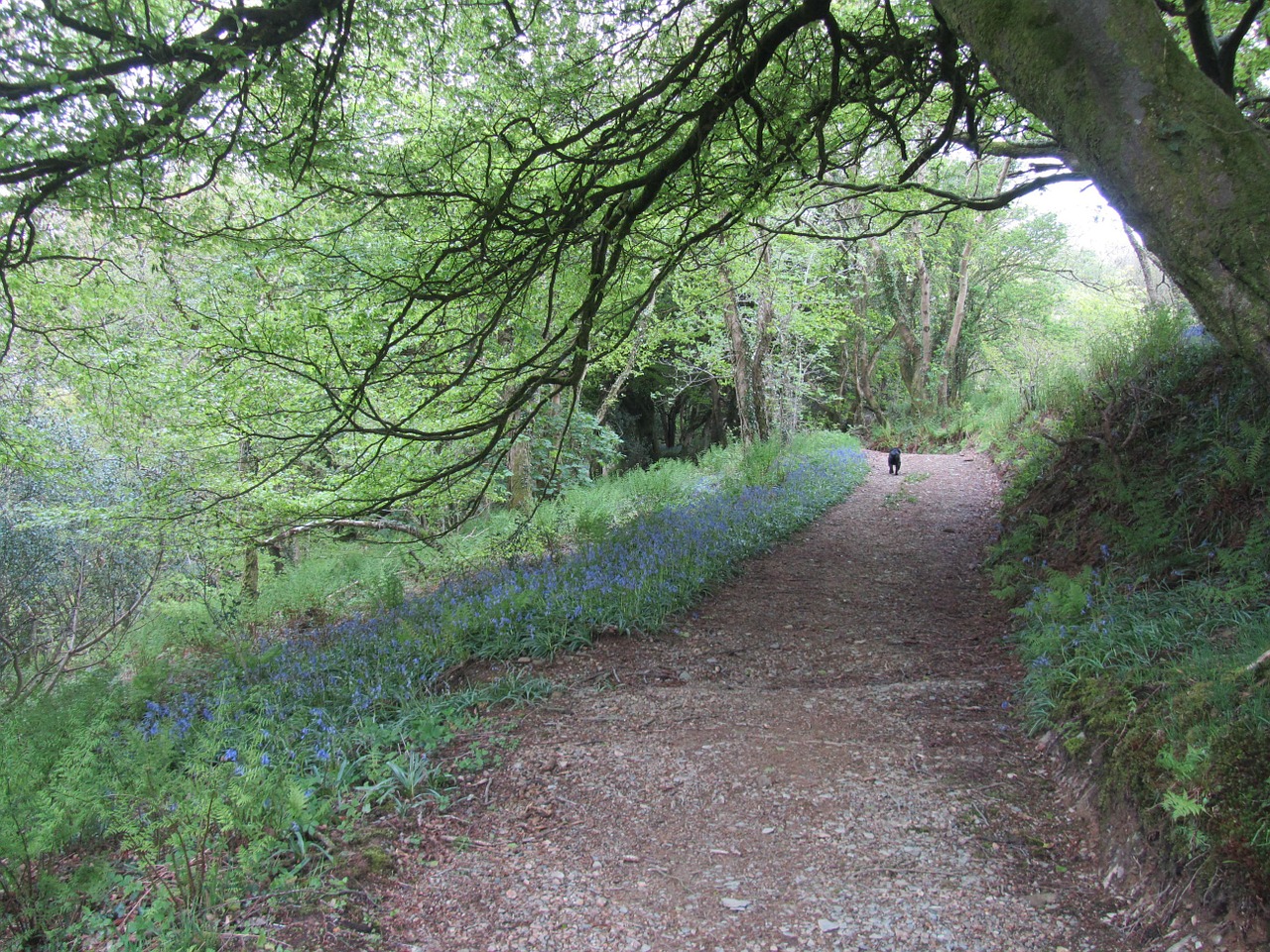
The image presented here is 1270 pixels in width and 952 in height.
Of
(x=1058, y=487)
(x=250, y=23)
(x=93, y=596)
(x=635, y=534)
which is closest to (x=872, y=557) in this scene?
(x=1058, y=487)

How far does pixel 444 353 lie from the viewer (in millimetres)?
4586

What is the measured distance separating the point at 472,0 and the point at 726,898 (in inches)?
226

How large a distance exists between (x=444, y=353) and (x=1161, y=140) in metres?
3.84

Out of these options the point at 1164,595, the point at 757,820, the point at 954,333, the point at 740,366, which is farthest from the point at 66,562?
the point at 954,333

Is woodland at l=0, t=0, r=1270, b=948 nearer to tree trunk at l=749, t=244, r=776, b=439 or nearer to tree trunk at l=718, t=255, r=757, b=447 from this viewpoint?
tree trunk at l=718, t=255, r=757, b=447

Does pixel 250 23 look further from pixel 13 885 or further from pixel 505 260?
pixel 13 885

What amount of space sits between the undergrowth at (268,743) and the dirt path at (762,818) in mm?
333

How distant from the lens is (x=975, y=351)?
25.7m

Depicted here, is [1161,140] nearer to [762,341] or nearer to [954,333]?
[762,341]

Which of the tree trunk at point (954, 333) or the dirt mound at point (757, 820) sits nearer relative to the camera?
the dirt mound at point (757, 820)

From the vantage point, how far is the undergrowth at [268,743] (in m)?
2.32

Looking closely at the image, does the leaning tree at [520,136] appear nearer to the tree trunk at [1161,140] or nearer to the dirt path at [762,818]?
the tree trunk at [1161,140]

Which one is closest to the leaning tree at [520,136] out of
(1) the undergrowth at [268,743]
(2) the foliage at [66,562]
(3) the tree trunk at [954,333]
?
(1) the undergrowth at [268,743]

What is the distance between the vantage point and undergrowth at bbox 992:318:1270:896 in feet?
7.57
